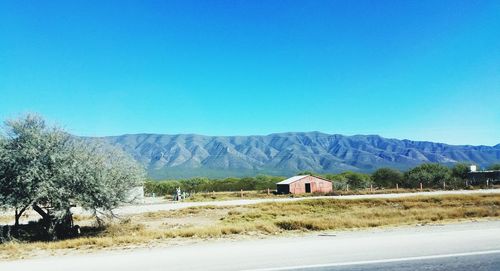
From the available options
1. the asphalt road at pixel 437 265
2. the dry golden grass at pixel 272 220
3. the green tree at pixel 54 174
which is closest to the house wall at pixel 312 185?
the dry golden grass at pixel 272 220

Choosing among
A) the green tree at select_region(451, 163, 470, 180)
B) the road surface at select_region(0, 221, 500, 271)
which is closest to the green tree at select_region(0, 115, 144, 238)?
the road surface at select_region(0, 221, 500, 271)

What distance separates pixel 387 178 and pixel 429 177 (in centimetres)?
843

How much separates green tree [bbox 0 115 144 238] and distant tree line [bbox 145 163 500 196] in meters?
56.5

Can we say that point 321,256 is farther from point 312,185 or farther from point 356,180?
point 356,180

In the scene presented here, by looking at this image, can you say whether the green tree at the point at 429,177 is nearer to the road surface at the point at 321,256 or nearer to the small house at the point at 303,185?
the small house at the point at 303,185

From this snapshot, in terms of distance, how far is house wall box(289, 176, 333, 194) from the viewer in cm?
6582

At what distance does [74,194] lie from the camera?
18.8 m

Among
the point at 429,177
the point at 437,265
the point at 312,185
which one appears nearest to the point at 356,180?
the point at 429,177

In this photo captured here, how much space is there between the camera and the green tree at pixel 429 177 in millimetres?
71500

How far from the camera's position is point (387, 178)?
259 feet

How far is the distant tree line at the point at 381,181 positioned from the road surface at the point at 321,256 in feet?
186

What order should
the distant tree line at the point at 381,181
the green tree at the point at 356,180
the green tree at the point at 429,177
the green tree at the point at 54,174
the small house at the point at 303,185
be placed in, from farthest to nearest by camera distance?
the green tree at the point at 356,180, the distant tree line at the point at 381,181, the green tree at the point at 429,177, the small house at the point at 303,185, the green tree at the point at 54,174

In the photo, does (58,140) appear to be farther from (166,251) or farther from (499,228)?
(499,228)

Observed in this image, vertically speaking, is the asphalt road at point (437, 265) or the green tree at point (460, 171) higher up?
the asphalt road at point (437, 265)
